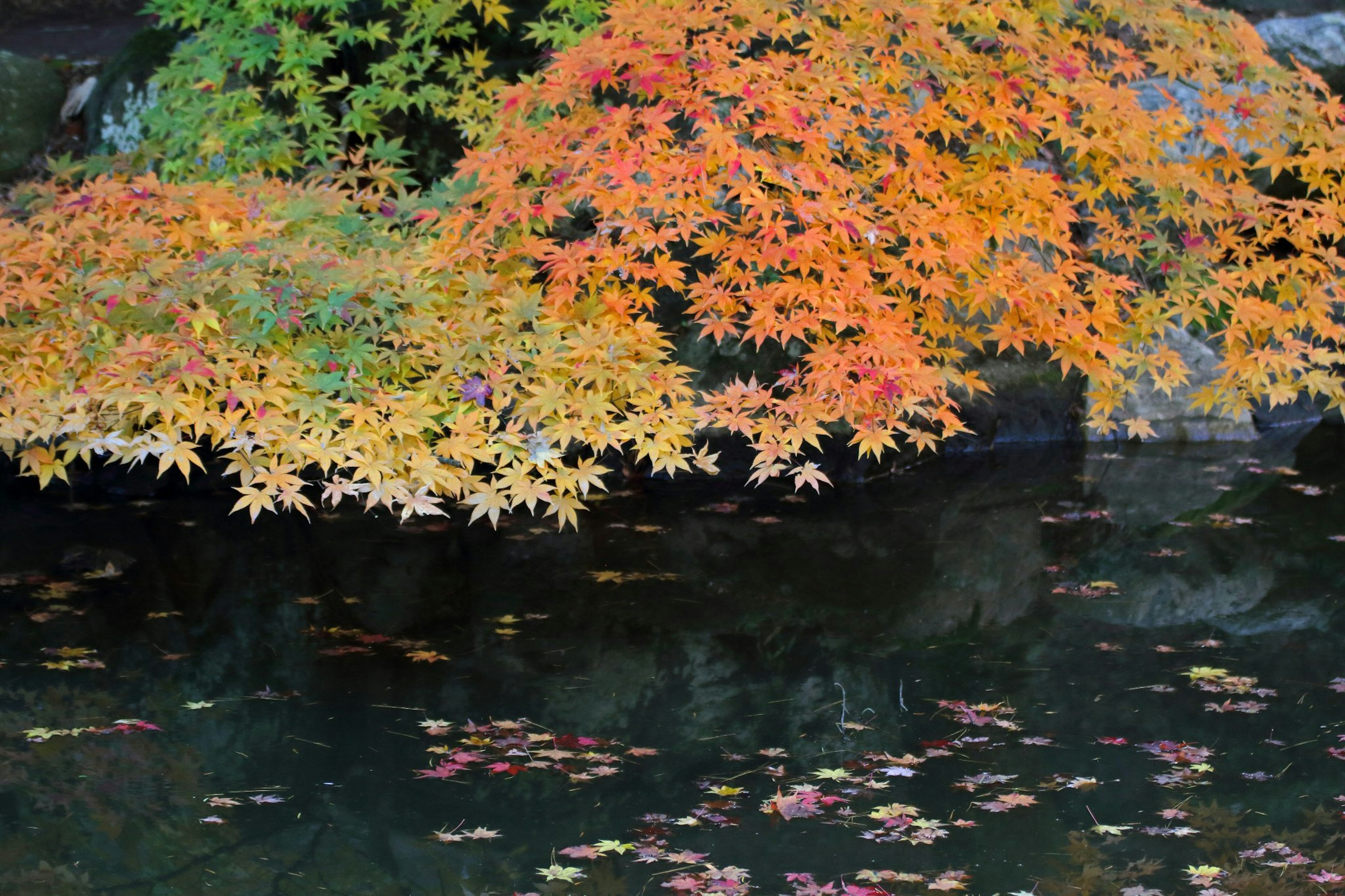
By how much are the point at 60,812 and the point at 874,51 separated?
4.39 metres

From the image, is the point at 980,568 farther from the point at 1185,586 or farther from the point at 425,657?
the point at 425,657

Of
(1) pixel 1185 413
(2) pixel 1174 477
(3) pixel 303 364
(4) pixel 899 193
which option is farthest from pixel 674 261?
(1) pixel 1185 413

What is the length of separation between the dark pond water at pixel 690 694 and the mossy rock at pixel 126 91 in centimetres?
253

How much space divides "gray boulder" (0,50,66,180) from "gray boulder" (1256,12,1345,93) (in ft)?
28.3

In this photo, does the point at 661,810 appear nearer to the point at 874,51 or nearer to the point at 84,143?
the point at 874,51

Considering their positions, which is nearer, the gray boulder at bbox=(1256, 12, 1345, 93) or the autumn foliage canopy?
the autumn foliage canopy

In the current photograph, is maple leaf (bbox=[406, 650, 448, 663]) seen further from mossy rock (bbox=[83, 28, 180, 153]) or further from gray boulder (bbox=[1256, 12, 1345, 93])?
gray boulder (bbox=[1256, 12, 1345, 93])

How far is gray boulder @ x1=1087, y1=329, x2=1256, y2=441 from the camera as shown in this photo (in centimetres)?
766

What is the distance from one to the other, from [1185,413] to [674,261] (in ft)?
13.7

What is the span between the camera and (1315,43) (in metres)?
8.49

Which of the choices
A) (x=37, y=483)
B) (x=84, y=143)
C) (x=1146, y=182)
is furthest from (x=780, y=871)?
(x=84, y=143)

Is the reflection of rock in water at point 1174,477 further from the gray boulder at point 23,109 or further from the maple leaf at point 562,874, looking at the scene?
the gray boulder at point 23,109

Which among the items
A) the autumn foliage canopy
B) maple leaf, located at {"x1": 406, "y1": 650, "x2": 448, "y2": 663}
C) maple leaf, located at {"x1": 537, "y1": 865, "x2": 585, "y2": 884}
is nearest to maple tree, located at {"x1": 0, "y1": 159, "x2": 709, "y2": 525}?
the autumn foliage canopy

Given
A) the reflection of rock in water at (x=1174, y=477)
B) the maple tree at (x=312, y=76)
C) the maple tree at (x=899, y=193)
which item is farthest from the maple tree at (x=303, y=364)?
the reflection of rock in water at (x=1174, y=477)
